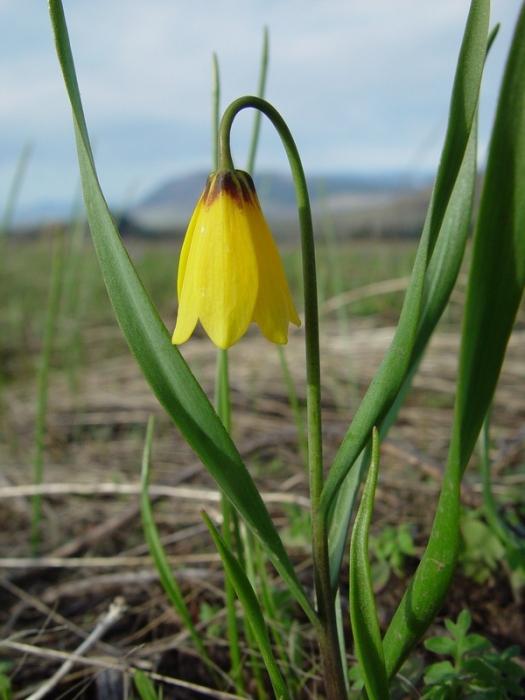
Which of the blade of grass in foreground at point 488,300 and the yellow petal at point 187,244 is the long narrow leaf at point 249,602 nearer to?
the blade of grass in foreground at point 488,300

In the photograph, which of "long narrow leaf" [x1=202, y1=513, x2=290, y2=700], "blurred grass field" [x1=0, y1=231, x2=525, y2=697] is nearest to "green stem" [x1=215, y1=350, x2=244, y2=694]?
"blurred grass field" [x1=0, y1=231, x2=525, y2=697]

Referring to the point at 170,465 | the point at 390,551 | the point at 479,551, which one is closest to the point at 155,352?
the point at 390,551

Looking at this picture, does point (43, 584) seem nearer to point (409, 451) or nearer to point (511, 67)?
point (409, 451)

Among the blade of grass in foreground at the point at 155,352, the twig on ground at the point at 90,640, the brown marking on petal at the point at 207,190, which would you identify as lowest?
the twig on ground at the point at 90,640

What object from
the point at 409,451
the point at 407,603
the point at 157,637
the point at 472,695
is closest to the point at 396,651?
the point at 407,603

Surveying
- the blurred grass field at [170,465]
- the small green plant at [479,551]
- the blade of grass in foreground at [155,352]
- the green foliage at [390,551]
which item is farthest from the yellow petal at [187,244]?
the small green plant at [479,551]

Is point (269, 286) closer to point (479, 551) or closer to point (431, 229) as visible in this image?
point (431, 229)
